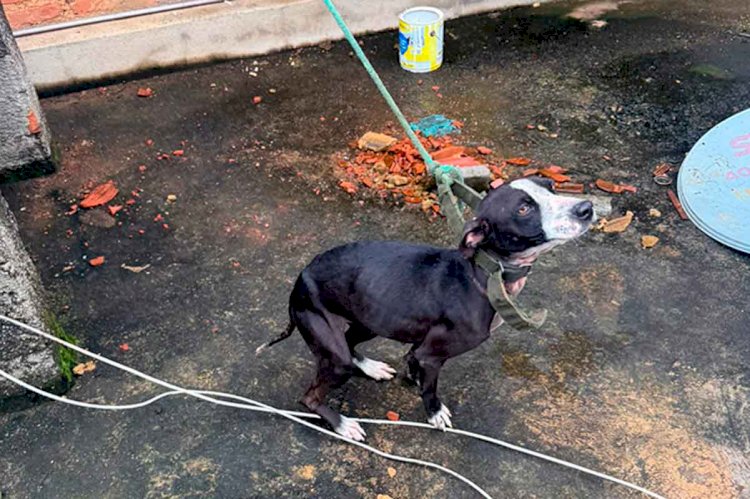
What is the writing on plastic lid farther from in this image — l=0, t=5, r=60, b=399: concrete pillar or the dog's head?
l=0, t=5, r=60, b=399: concrete pillar

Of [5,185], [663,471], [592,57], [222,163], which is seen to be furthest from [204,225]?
[592,57]

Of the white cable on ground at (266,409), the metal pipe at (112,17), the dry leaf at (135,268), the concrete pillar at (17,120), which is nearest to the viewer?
the white cable on ground at (266,409)

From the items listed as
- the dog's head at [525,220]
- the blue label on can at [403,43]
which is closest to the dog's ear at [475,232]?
the dog's head at [525,220]

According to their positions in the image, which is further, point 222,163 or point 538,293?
point 222,163

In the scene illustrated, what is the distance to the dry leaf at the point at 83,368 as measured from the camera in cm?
397

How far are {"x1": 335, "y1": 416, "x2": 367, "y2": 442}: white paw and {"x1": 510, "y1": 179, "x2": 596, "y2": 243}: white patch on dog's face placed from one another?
1.36m

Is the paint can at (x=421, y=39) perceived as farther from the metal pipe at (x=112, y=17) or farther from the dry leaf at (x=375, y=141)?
the metal pipe at (x=112, y=17)

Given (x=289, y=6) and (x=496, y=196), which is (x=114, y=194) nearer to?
(x=289, y=6)

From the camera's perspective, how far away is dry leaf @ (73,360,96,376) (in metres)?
3.97

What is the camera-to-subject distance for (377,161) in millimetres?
5375

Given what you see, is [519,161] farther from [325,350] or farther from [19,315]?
[19,315]

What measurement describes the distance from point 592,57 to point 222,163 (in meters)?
3.27

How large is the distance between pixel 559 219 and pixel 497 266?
0.33 meters

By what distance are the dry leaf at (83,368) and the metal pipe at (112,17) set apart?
3.19 metres
